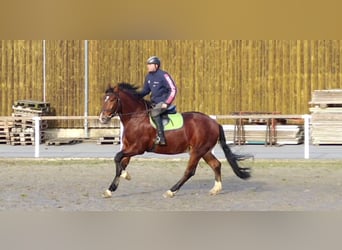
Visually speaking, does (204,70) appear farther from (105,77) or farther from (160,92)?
(160,92)

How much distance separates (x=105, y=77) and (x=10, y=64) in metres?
3.28

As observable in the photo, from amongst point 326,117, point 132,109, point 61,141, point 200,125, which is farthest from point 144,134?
point 61,141

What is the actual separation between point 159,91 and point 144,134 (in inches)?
27.8

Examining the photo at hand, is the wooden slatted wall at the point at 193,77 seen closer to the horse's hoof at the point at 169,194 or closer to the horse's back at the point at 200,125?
the horse's back at the point at 200,125

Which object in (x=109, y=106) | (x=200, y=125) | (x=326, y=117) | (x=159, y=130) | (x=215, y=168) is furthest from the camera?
(x=326, y=117)

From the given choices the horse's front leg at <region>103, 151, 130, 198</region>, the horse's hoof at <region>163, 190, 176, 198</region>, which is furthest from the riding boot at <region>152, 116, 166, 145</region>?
the horse's hoof at <region>163, 190, 176, 198</region>

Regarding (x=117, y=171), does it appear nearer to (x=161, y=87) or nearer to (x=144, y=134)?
(x=144, y=134)

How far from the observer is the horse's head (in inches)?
361

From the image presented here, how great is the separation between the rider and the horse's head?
55 cm

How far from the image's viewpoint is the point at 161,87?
367 inches

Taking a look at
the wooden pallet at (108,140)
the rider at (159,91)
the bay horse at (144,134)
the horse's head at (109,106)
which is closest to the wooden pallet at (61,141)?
the wooden pallet at (108,140)

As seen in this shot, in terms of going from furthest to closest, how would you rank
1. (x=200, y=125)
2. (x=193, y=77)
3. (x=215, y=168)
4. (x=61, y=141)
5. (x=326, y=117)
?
1. (x=193, y=77)
2. (x=61, y=141)
3. (x=326, y=117)
4. (x=215, y=168)
5. (x=200, y=125)

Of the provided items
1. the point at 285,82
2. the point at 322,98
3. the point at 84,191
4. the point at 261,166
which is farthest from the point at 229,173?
the point at 285,82

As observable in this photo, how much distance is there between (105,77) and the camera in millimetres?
20641
